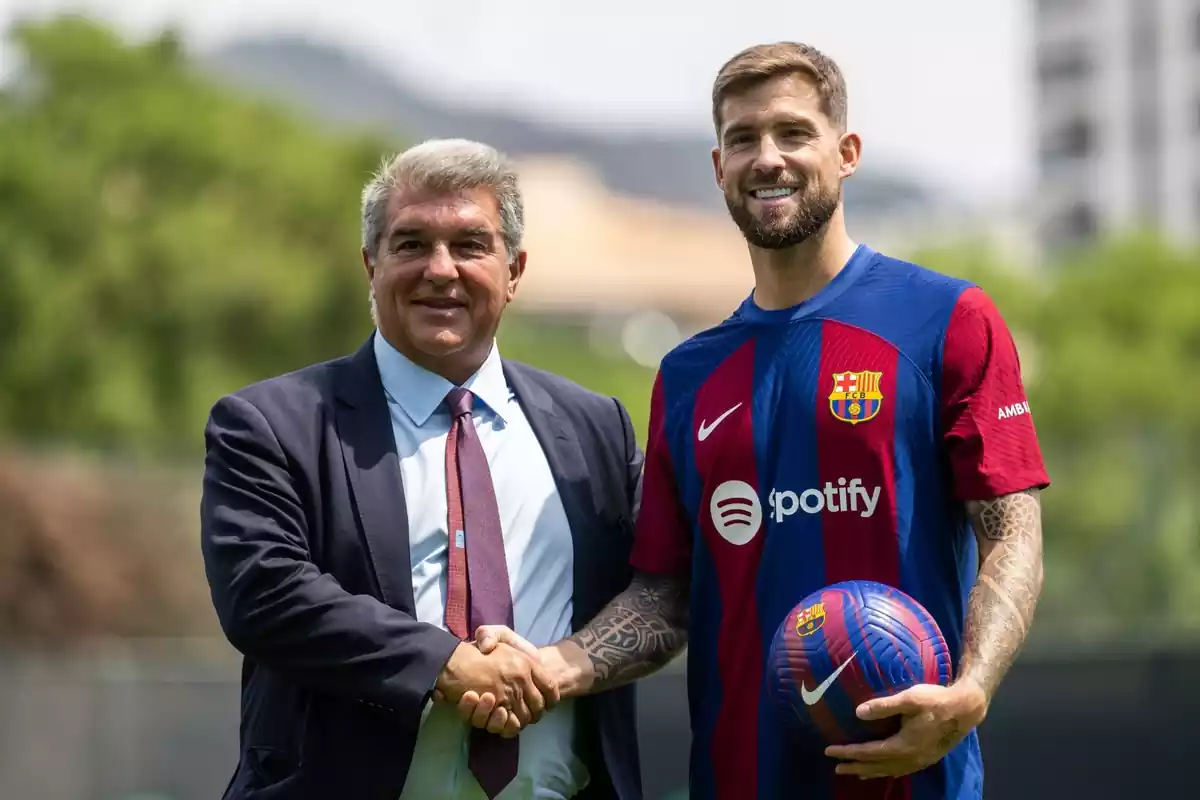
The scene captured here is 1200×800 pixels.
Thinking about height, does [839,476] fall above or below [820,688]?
above

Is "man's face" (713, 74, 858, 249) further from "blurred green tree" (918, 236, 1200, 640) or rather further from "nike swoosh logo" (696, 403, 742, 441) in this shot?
"blurred green tree" (918, 236, 1200, 640)

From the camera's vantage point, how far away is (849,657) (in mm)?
3785

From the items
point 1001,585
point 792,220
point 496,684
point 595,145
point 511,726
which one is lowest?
point 511,726

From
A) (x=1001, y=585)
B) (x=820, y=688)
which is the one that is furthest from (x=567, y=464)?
(x=1001, y=585)

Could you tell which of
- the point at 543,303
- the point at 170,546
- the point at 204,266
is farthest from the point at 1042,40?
the point at 170,546

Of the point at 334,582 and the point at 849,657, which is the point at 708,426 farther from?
the point at 334,582

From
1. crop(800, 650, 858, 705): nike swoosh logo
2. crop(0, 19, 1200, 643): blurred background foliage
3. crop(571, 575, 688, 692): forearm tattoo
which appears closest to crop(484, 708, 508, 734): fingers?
crop(571, 575, 688, 692): forearm tattoo

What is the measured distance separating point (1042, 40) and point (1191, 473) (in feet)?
229

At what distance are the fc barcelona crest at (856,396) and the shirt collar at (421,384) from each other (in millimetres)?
922

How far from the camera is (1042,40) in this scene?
78.0 meters

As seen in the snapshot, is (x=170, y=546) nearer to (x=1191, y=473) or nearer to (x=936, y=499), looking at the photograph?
(x=1191, y=473)

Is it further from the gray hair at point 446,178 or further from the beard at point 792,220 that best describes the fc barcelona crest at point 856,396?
the gray hair at point 446,178

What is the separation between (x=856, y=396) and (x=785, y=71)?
0.77 metres

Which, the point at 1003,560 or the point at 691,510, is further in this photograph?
the point at 691,510
